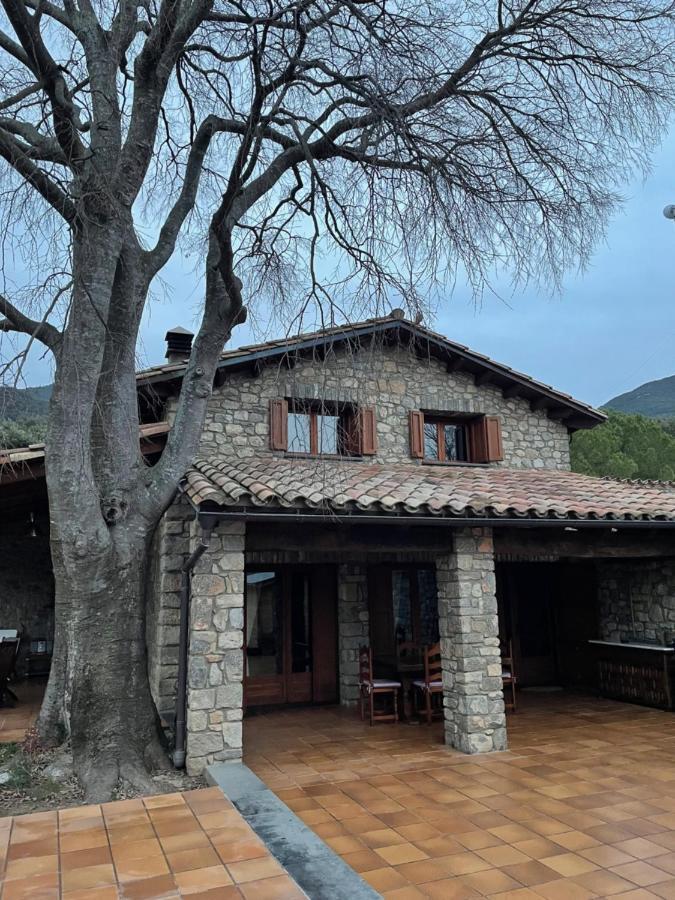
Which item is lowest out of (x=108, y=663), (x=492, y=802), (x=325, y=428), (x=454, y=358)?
(x=492, y=802)

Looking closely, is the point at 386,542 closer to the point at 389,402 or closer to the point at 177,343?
the point at 389,402

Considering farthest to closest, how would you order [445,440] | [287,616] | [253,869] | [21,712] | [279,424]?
[445,440], [287,616], [279,424], [21,712], [253,869]

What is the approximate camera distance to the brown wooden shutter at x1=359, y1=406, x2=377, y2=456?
10148mm

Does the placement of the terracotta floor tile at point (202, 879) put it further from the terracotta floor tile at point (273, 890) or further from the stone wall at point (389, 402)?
the stone wall at point (389, 402)

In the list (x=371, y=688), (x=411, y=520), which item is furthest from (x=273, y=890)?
(x=371, y=688)

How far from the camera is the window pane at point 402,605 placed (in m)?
10.3

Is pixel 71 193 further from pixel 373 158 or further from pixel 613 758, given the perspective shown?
pixel 613 758

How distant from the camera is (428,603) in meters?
10.6

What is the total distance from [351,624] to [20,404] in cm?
640

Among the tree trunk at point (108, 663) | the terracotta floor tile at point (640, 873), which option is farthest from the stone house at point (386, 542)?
the terracotta floor tile at point (640, 873)

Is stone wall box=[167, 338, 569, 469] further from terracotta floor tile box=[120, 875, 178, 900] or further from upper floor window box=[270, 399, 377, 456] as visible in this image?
terracotta floor tile box=[120, 875, 178, 900]

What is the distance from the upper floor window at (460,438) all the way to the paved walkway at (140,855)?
22.7ft

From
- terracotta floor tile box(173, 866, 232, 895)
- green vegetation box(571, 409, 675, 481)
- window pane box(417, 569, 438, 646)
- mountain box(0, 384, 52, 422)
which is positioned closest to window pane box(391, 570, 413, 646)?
window pane box(417, 569, 438, 646)

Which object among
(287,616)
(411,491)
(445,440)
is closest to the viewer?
(411,491)
